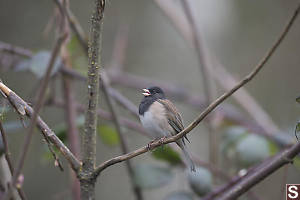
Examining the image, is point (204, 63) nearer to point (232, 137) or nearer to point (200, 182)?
point (232, 137)

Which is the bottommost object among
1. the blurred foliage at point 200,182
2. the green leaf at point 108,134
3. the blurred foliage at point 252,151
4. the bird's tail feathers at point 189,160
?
the blurred foliage at point 200,182

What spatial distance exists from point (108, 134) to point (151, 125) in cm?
32

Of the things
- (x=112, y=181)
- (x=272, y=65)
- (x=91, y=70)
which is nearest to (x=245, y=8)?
(x=272, y=65)

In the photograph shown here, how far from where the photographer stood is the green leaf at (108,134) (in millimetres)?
2234

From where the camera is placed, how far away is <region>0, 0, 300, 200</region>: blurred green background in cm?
Answer: 385

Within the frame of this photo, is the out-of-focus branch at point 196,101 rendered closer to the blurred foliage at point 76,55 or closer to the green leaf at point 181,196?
the blurred foliage at point 76,55

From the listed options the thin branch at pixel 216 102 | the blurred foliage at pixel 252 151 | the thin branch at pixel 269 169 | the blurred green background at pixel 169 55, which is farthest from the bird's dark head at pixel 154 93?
the blurred green background at pixel 169 55

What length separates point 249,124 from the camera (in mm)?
2758

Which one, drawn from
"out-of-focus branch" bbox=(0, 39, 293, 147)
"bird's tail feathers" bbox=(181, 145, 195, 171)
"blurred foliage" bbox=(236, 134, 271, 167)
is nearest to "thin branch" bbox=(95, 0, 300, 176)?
"bird's tail feathers" bbox=(181, 145, 195, 171)

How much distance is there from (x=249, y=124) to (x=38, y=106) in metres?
2.07

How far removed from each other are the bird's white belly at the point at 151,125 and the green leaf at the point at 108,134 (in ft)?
0.78

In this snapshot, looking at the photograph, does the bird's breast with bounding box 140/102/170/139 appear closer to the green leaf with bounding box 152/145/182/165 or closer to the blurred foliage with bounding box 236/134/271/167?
the green leaf with bounding box 152/145/182/165

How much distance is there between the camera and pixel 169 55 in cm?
501

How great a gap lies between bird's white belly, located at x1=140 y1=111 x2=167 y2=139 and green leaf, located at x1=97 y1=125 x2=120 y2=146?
24 cm
